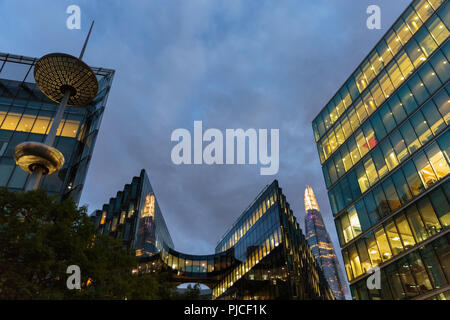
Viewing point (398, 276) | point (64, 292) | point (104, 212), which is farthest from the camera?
point (104, 212)

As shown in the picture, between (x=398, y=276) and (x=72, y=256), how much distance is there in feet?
86.3

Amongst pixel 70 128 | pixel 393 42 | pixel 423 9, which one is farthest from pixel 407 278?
pixel 70 128

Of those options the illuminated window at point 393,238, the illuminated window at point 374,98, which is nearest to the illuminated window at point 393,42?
the illuminated window at point 374,98

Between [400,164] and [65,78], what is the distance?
35.3 metres

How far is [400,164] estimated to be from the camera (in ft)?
91.6

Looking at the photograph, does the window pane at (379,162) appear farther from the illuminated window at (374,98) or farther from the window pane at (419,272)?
the window pane at (419,272)

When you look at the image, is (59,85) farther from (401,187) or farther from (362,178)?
(401,187)

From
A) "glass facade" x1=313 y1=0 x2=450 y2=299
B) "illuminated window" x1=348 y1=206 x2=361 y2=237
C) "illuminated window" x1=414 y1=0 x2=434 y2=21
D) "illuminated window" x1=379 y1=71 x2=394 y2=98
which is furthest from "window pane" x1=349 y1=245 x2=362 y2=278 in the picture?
"illuminated window" x1=414 y1=0 x2=434 y2=21

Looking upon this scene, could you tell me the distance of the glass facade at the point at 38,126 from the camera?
89.6ft

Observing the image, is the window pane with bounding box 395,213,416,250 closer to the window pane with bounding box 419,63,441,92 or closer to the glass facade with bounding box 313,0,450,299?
the glass facade with bounding box 313,0,450,299
